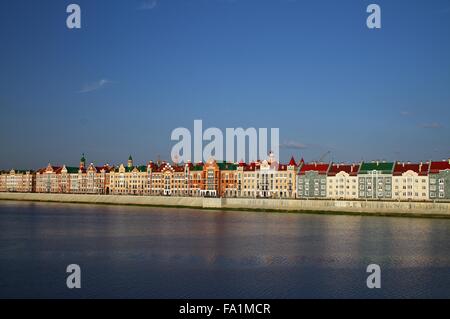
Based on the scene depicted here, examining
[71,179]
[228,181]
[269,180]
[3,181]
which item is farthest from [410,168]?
[3,181]

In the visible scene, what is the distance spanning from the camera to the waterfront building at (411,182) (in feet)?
218

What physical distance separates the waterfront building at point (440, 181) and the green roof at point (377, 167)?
17.4 ft

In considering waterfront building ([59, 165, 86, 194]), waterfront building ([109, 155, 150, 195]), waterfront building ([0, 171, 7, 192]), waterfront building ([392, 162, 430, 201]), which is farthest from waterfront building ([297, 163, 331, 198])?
waterfront building ([0, 171, 7, 192])

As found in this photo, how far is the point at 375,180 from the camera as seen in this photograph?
231ft

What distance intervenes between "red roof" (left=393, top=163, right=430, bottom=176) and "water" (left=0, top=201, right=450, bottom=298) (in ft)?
85.0

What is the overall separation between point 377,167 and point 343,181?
4828 mm

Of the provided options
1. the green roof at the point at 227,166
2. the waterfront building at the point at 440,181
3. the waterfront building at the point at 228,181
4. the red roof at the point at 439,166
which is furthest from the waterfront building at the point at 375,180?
the green roof at the point at 227,166

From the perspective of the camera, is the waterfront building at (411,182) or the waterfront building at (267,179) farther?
the waterfront building at (267,179)

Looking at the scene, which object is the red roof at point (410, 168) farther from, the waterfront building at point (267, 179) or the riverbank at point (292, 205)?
the waterfront building at point (267, 179)

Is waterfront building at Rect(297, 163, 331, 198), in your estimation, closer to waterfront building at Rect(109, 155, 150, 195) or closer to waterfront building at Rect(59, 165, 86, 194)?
waterfront building at Rect(109, 155, 150, 195)

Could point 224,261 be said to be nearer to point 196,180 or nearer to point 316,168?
point 316,168

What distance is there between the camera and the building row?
67375 mm

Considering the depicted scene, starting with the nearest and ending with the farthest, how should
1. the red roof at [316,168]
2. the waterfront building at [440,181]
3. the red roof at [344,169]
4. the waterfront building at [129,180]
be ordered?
the waterfront building at [440,181] < the red roof at [344,169] < the red roof at [316,168] < the waterfront building at [129,180]

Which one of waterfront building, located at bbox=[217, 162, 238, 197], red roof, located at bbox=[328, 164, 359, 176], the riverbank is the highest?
red roof, located at bbox=[328, 164, 359, 176]
